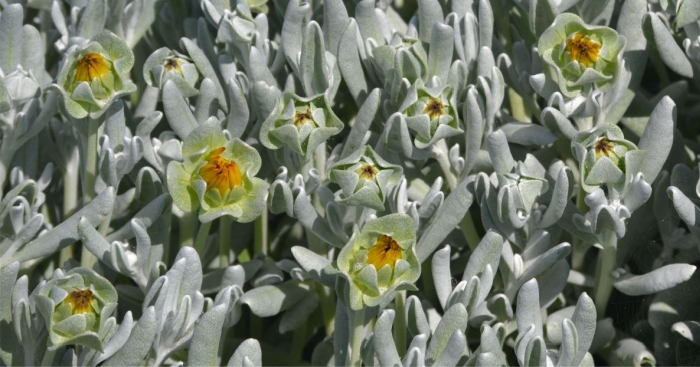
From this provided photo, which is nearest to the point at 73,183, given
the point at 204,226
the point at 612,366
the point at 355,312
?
the point at 204,226

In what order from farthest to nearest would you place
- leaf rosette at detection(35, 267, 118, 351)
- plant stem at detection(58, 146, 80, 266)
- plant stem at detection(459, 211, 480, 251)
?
1. plant stem at detection(58, 146, 80, 266)
2. plant stem at detection(459, 211, 480, 251)
3. leaf rosette at detection(35, 267, 118, 351)

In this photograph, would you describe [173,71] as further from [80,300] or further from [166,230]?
[80,300]

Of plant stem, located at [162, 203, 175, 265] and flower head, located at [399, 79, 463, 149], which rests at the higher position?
flower head, located at [399, 79, 463, 149]

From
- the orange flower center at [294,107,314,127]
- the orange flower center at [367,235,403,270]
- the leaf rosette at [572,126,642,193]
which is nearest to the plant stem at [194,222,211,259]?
the orange flower center at [294,107,314,127]

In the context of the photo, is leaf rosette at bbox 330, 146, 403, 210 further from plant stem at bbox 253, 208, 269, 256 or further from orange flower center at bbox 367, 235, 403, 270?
plant stem at bbox 253, 208, 269, 256

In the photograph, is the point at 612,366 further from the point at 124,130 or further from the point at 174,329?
the point at 124,130

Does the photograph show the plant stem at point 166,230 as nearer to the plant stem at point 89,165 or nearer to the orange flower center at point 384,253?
the plant stem at point 89,165

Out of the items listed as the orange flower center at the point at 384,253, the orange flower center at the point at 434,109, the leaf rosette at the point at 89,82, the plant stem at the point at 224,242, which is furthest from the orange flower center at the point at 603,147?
the leaf rosette at the point at 89,82

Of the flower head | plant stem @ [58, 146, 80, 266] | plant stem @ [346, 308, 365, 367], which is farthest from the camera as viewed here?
plant stem @ [58, 146, 80, 266]
